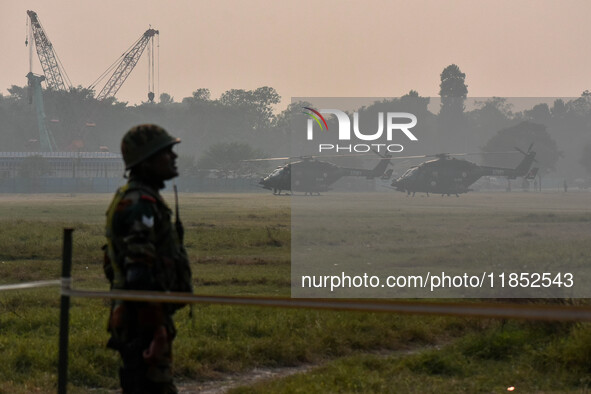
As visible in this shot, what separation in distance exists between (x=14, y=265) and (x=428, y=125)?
10160 centimetres

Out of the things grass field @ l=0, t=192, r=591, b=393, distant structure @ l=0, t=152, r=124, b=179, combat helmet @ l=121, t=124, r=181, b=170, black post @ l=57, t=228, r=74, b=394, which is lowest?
grass field @ l=0, t=192, r=591, b=393

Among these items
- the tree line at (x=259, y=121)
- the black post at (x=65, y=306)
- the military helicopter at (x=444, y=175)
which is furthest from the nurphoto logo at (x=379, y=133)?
the black post at (x=65, y=306)

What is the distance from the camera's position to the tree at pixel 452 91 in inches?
4114

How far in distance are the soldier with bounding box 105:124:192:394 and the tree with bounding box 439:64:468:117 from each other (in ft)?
337

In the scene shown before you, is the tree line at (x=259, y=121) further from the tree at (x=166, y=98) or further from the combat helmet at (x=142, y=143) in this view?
the combat helmet at (x=142, y=143)

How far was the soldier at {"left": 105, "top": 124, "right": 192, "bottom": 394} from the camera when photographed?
3.79 metres

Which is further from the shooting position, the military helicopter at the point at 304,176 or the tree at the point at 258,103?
the tree at the point at 258,103

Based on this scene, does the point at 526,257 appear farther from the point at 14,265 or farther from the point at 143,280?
the point at 143,280

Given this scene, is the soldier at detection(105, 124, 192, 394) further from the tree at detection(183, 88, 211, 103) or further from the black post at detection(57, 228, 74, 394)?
the tree at detection(183, 88, 211, 103)

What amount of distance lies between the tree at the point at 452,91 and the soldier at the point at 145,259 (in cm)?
10281

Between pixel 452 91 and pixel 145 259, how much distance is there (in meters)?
106

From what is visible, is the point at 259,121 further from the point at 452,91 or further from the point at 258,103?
the point at 452,91

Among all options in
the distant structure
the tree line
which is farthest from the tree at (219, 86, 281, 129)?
the distant structure

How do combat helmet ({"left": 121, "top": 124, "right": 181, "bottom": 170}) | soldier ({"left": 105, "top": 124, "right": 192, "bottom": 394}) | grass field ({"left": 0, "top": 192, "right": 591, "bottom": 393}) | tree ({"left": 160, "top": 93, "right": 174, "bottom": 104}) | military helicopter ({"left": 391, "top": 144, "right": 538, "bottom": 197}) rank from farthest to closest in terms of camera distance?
tree ({"left": 160, "top": 93, "right": 174, "bottom": 104})
military helicopter ({"left": 391, "top": 144, "right": 538, "bottom": 197})
grass field ({"left": 0, "top": 192, "right": 591, "bottom": 393})
combat helmet ({"left": 121, "top": 124, "right": 181, "bottom": 170})
soldier ({"left": 105, "top": 124, "right": 192, "bottom": 394})
